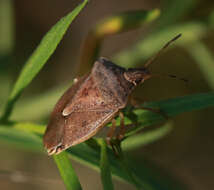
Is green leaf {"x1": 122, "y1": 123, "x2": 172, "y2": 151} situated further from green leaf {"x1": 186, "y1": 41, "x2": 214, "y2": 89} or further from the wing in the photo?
green leaf {"x1": 186, "y1": 41, "x2": 214, "y2": 89}

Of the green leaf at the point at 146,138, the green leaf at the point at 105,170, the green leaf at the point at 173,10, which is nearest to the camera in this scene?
the green leaf at the point at 105,170

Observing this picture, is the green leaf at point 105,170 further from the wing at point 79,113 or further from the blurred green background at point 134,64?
the blurred green background at point 134,64

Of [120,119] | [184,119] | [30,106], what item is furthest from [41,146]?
[184,119]

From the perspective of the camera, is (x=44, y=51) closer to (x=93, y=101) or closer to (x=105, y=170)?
(x=93, y=101)

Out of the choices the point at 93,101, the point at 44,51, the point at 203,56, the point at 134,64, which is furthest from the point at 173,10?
the point at 44,51

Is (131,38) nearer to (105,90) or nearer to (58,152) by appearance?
(105,90)

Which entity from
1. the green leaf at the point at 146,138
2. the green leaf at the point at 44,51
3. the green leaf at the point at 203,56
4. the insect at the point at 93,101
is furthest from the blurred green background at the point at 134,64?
the green leaf at the point at 44,51

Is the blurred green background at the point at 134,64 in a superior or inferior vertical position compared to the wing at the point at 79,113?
inferior
